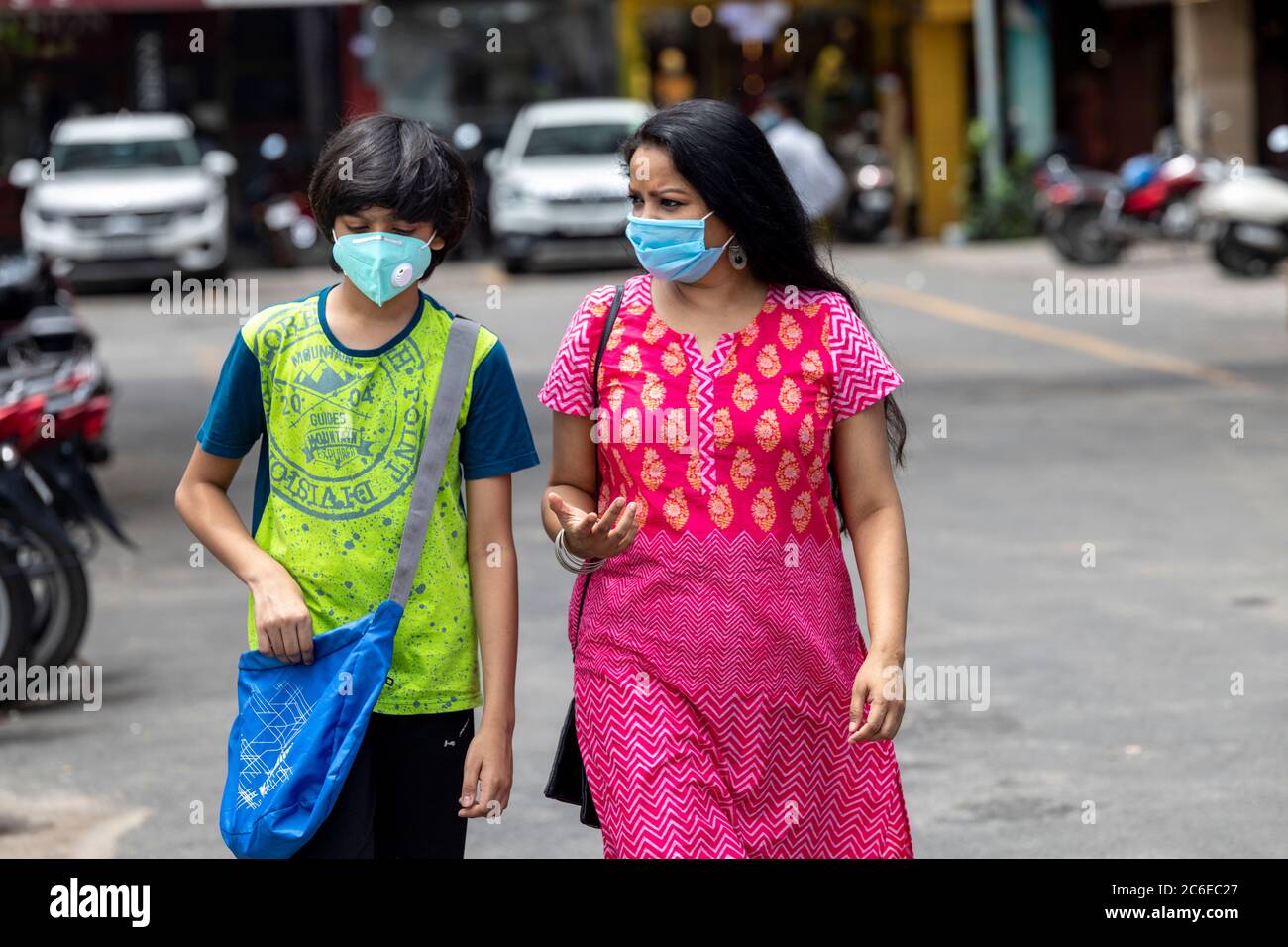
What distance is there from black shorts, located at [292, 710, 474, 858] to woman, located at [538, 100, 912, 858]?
0.21m

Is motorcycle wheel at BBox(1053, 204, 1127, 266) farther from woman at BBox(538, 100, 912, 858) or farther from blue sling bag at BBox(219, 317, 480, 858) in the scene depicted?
blue sling bag at BBox(219, 317, 480, 858)

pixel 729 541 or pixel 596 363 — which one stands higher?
pixel 596 363

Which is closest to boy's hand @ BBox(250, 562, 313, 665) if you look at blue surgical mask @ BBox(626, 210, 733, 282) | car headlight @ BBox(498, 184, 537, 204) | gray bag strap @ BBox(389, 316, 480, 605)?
gray bag strap @ BBox(389, 316, 480, 605)

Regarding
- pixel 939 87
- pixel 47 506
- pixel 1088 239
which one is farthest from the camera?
pixel 939 87

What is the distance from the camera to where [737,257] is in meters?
3.35

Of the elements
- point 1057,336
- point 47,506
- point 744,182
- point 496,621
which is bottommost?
point 1057,336

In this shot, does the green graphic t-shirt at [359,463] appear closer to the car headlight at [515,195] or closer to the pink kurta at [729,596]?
the pink kurta at [729,596]

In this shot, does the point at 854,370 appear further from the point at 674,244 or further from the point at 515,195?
the point at 515,195

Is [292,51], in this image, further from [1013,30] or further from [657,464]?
[657,464]

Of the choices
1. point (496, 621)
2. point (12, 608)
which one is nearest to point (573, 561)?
point (496, 621)

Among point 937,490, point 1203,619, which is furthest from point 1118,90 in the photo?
point 1203,619

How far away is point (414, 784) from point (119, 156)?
71.5ft

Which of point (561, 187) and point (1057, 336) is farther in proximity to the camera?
point (561, 187)

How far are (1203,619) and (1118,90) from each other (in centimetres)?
2331
